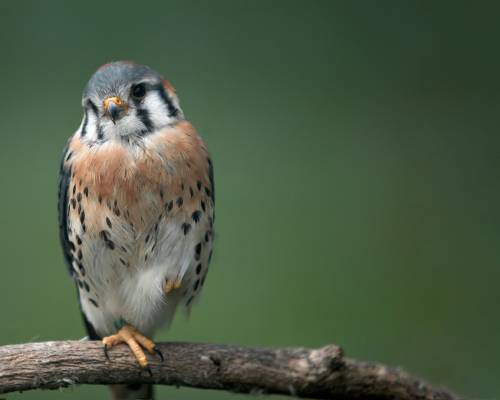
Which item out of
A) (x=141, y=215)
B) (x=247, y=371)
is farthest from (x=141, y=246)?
(x=247, y=371)

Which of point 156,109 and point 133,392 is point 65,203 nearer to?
point 156,109

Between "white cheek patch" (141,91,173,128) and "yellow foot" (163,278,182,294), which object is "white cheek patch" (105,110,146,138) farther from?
"yellow foot" (163,278,182,294)

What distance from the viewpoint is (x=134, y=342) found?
299 cm

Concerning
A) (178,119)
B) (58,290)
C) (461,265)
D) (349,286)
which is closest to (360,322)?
(349,286)

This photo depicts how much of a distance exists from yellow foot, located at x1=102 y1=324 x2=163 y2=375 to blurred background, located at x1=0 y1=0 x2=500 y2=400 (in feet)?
4.08

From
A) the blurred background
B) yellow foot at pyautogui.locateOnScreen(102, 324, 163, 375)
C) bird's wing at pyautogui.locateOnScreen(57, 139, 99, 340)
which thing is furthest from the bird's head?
the blurred background

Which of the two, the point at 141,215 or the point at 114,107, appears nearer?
the point at 114,107

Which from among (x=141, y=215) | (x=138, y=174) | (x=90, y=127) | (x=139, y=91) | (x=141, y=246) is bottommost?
(x=141, y=246)

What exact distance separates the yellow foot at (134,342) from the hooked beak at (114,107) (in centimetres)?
82

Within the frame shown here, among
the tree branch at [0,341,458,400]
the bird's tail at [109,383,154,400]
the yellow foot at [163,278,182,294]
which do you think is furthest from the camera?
the bird's tail at [109,383,154,400]

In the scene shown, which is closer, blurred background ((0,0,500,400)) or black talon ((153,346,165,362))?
black talon ((153,346,165,362))

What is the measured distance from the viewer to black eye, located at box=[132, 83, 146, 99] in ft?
9.56

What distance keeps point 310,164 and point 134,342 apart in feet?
6.83

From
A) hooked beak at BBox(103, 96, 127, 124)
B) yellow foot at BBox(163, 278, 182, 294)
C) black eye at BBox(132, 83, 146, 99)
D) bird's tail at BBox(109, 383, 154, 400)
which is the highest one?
black eye at BBox(132, 83, 146, 99)
